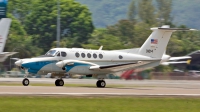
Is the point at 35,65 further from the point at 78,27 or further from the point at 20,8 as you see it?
the point at 20,8

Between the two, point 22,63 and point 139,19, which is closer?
point 22,63

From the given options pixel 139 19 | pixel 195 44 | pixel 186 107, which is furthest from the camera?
pixel 139 19

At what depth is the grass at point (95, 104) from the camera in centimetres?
2438

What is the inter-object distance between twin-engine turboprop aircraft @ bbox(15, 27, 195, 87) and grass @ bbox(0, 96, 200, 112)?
11.5 meters

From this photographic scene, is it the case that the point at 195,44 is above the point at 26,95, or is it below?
above

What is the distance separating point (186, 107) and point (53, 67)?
15.9 metres

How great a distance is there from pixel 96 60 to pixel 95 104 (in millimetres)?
15504

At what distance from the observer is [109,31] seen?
128 m

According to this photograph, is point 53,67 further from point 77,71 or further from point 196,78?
point 196,78

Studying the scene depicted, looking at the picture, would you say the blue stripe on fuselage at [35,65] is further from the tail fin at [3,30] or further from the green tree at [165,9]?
the green tree at [165,9]

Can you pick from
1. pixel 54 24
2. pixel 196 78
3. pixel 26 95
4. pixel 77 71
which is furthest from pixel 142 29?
pixel 26 95

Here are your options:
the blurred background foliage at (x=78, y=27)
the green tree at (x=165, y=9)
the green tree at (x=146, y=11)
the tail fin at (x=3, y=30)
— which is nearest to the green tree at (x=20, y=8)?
the blurred background foliage at (x=78, y=27)

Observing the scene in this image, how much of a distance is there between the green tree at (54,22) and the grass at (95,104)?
9684cm

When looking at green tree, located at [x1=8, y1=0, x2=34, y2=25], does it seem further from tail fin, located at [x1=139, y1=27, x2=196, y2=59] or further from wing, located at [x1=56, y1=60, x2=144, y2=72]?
wing, located at [x1=56, y1=60, x2=144, y2=72]
